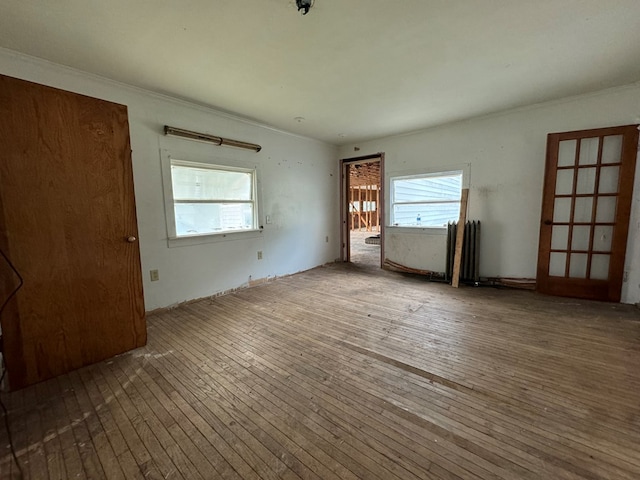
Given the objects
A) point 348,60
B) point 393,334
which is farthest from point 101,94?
point 393,334

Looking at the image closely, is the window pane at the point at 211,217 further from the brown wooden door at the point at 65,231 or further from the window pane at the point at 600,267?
the window pane at the point at 600,267

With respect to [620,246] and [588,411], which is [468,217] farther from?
[588,411]

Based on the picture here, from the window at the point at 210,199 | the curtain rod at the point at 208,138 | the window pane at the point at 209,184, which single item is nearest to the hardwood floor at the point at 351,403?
the window at the point at 210,199

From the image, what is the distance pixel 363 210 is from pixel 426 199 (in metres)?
8.22

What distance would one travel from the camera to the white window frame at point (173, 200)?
3186mm

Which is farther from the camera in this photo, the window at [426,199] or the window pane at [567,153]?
the window at [426,199]

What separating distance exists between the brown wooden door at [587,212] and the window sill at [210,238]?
13.9 feet

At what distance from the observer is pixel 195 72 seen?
100.0 inches

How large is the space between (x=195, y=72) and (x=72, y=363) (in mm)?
2754

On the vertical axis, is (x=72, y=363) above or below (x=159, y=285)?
below

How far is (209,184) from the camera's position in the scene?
3.66m

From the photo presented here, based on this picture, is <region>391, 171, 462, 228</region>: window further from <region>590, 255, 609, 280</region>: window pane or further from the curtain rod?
the curtain rod

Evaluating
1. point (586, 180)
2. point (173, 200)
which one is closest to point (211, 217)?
point (173, 200)

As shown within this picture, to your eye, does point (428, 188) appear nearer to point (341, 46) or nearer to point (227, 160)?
point (341, 46)
